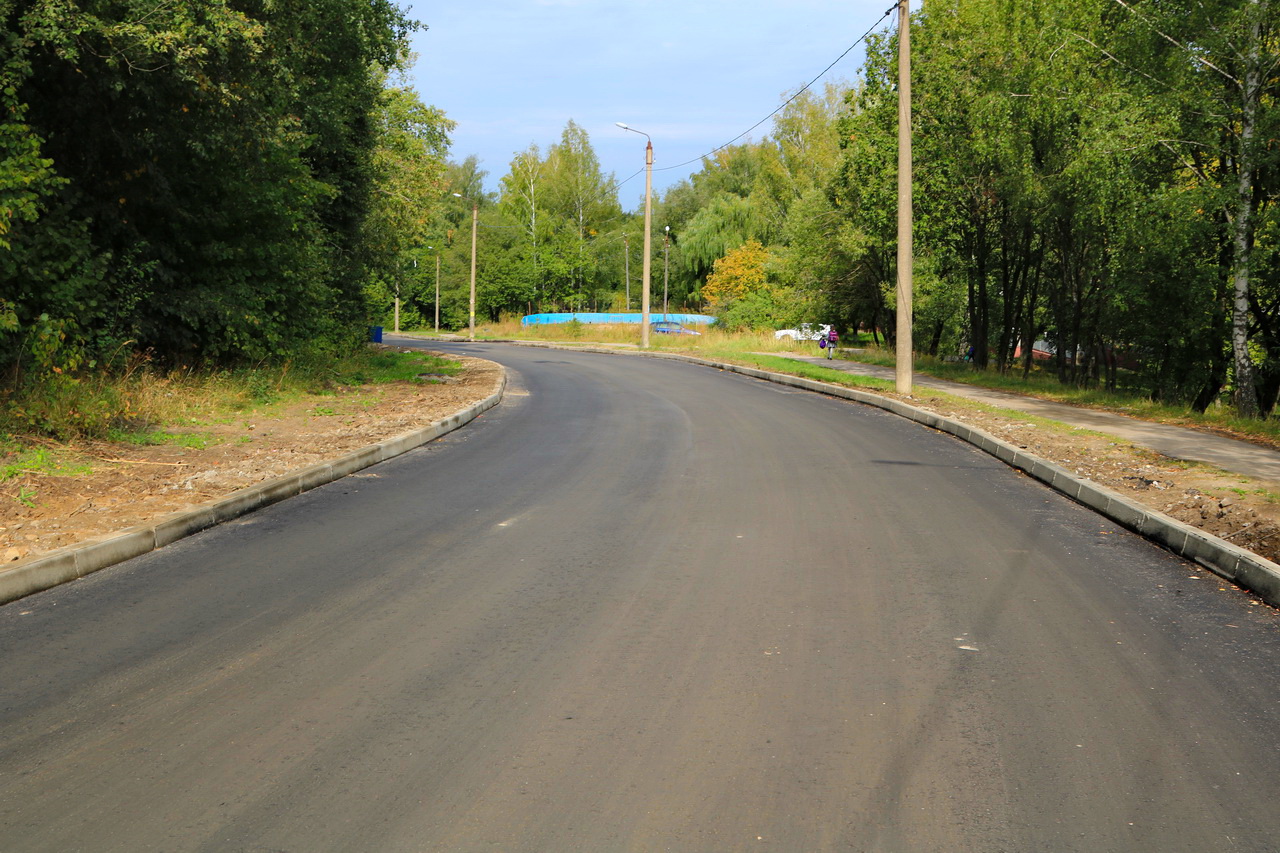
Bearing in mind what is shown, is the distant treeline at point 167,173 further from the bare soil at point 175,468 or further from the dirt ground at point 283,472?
the dirt ground at point 283,472

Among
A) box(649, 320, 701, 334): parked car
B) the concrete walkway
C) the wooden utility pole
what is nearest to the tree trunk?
the concrete walkway

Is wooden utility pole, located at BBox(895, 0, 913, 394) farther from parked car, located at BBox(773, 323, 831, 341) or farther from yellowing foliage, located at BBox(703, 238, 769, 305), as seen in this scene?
yellowing foliage, located at BBox(703, 238, 769, 305)

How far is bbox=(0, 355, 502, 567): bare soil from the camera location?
23.3ft

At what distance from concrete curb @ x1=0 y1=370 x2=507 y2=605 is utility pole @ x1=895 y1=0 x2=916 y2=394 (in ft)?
37.6

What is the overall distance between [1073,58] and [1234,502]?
57.0 ft

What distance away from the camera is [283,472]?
948 cm

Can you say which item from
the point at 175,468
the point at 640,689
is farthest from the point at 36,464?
the point at 640,689

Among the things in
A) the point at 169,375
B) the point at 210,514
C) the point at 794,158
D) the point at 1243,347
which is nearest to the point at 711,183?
the point at 794,158

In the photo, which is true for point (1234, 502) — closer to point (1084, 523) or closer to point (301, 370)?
point (1084, 523)

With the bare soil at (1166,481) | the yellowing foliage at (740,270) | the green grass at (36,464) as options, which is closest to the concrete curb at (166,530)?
the green grass at (36,464)

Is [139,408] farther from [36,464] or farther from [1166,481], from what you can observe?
[1166,481]

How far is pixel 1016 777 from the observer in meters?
3.58

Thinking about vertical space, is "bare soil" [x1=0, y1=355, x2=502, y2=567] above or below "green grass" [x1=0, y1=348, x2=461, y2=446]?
below

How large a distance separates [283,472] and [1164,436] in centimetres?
1171
